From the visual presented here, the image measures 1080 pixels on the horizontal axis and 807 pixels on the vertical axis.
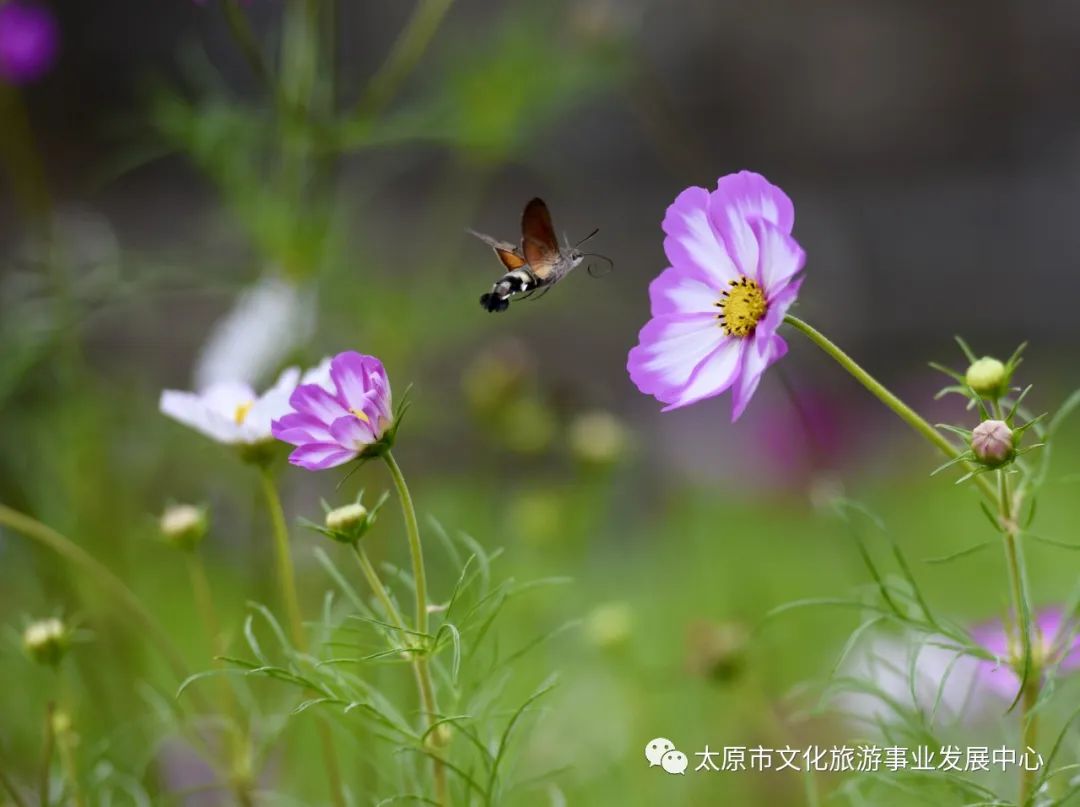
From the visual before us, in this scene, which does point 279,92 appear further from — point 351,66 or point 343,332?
point 351,66

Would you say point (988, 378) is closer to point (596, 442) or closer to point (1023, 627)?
point (1023, 627)

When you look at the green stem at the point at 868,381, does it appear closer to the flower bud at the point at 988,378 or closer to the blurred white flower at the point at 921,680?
the flower bud at the point at 988,378

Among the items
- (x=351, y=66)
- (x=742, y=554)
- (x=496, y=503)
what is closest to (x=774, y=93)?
(x=351, y=66)

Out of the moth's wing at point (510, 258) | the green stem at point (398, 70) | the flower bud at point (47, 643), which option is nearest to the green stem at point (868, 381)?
the moth's wing at point (510, 258)

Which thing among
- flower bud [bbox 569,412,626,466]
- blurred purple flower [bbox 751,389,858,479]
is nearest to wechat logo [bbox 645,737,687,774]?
flower bud [bbox 569,412,626,466]

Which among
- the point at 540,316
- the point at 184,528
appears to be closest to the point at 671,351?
the point at 184,528
